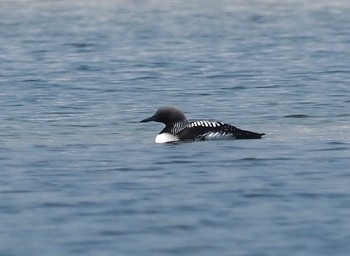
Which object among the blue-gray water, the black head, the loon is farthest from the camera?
the black head

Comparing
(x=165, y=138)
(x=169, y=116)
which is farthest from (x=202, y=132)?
(x=169, y=116)

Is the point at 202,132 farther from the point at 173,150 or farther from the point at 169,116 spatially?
the point at 173,150

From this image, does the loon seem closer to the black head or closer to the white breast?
the white breast

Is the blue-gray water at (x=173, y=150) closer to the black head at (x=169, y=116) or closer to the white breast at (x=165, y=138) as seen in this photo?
the white breast at (x=165, y=138)

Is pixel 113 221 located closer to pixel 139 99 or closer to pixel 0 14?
pixel 139 99

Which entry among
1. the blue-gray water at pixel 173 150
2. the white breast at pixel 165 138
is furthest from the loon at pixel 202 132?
the blue-gray water at pixel 173 150

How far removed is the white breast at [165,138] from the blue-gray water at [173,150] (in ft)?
0.38

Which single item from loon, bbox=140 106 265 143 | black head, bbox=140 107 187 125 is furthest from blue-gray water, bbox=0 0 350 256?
black head, bbox=140 107 187 125

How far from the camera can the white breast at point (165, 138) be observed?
58.6 ft

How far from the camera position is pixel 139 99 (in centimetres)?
2416

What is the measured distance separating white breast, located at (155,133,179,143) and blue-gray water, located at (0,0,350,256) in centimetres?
12

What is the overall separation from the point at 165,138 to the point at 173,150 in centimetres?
57

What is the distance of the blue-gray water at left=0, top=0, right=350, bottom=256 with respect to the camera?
1222 cm

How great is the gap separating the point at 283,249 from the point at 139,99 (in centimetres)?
1276
